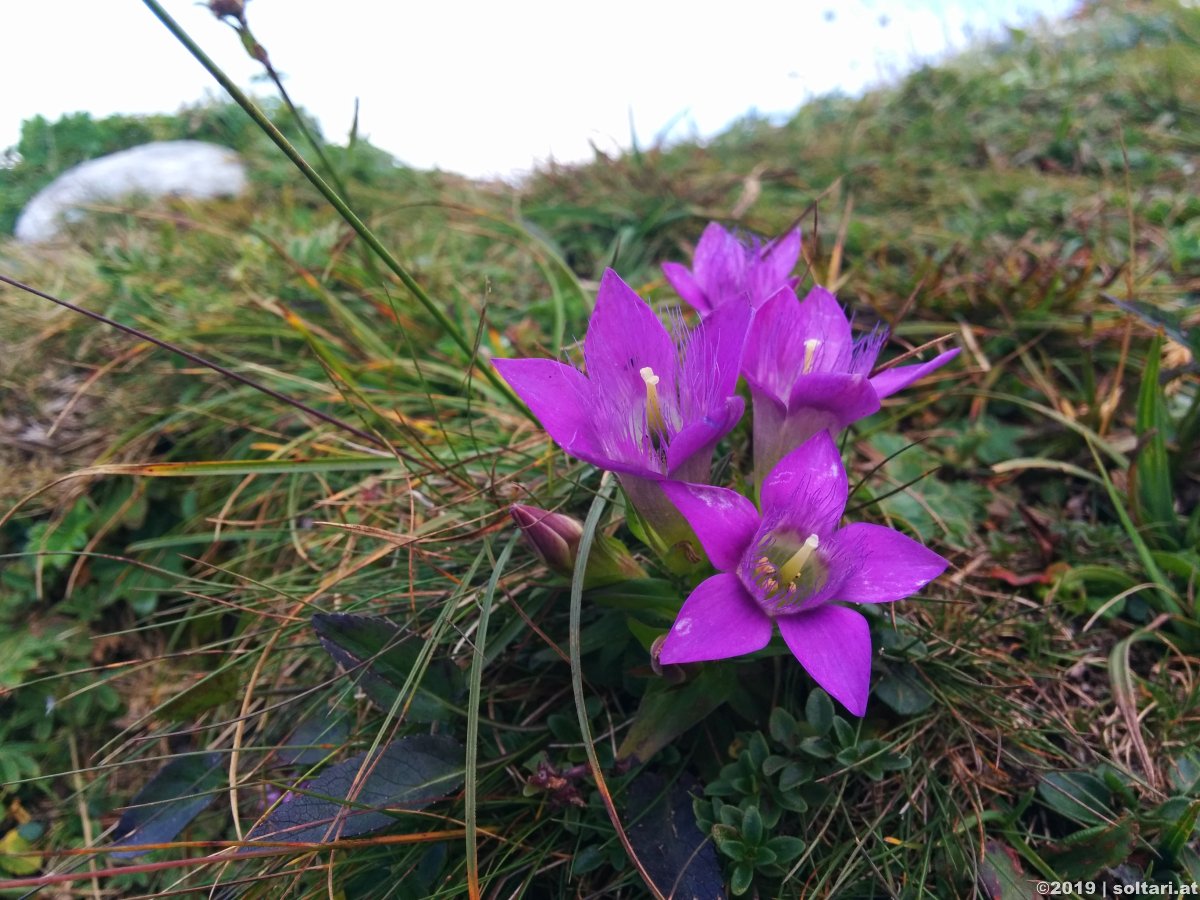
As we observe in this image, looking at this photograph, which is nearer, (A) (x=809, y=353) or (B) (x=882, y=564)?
(B) (x=882, y=564)

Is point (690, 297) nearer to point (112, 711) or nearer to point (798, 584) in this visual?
point (798, 584)

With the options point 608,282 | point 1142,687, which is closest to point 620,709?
point 608,282

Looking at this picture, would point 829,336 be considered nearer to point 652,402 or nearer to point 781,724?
point 652,402

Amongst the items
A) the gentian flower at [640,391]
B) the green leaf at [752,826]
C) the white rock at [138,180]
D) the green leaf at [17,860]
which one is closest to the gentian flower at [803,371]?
the gentian flower at [640,391]

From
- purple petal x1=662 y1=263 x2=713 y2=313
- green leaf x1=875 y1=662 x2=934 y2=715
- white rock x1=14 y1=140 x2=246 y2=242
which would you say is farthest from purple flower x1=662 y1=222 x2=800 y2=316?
A: white rock x1=14 y1=140 x2=246 y2=242

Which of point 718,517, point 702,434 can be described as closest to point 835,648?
point 718,517

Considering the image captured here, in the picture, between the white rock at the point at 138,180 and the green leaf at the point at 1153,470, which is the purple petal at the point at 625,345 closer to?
the green leaf at the point at 1153,470

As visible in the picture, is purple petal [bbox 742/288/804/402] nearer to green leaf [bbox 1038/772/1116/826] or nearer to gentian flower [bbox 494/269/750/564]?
gentian flower [bbox 494/269/750/564]
